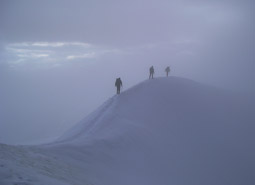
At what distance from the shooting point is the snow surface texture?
27.5 ft

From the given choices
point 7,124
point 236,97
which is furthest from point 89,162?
point 7,124

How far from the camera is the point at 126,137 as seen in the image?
13.7m

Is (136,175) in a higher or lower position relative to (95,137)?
lower

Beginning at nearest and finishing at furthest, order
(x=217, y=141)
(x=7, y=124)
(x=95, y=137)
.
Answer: (x=95, y=137), (x=217, y=141), (x=7, y=124)

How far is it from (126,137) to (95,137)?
2.06 meters

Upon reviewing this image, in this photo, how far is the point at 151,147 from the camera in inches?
550

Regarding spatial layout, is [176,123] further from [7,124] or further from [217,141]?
[7,124]

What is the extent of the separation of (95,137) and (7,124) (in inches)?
8061

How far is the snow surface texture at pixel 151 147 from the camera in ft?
27.5

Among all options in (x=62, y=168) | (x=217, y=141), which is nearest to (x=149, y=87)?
(x=217, y=141)

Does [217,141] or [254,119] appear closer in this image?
[217,141]

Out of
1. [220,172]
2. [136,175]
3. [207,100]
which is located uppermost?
[207,100]

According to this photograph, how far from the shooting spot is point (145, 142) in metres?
14.2

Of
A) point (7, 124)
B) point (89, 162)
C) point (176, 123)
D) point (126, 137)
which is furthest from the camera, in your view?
point (7, 124)
